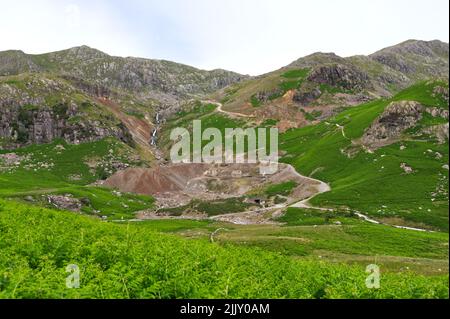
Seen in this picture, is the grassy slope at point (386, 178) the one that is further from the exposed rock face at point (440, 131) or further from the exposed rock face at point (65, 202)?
the exposed rock face at point (65, 202)

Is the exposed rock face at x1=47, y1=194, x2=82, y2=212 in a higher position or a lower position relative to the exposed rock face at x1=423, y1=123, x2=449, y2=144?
lower

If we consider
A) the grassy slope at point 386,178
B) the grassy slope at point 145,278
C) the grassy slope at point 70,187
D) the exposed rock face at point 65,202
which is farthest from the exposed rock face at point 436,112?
the grassy slope at point 145,278

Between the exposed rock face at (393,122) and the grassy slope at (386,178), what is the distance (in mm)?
7214

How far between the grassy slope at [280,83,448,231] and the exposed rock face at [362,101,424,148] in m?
7.21

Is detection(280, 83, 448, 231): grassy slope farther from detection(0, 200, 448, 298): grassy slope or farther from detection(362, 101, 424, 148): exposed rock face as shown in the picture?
detection(0, 200, 448, 298): grassy slope

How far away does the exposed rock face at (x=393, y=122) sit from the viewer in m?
185

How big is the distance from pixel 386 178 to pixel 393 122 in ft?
155

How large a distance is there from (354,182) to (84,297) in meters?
146

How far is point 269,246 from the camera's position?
7288 cm

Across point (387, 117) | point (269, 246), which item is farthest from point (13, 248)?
point (387, 117)

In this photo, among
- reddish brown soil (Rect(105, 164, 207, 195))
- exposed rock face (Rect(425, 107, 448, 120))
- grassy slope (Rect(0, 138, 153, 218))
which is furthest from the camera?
exposed rock face (Rect(425, 107, 448, 120))

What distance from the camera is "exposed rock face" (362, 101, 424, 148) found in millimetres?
185000

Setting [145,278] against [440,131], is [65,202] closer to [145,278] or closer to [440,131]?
[145,278]

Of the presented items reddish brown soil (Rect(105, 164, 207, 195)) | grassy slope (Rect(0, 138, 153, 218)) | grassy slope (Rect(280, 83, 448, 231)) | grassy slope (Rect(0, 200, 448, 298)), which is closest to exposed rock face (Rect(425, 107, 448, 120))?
grassy slope (Rect(280, 83, 448, 231))
